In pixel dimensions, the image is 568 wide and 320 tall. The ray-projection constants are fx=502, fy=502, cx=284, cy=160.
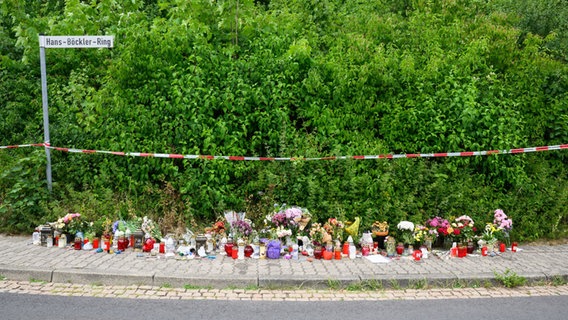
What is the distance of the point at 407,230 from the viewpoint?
25.3 ft

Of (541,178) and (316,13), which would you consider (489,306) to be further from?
(316,13)

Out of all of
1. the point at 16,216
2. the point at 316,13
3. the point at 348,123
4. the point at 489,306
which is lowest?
the point at 489,306

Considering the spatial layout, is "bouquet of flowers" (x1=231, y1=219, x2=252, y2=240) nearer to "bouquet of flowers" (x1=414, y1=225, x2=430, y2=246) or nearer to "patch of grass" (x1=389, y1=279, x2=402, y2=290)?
"patch of grass" (x1=389, y1=279, x2=402, y2=290)

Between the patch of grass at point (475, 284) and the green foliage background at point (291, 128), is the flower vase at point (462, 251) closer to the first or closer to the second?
the green foliage background at point (291, 128)

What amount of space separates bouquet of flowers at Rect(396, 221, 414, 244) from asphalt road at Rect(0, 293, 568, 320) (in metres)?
1.80

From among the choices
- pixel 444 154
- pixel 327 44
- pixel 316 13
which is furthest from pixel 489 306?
pixel 316 13

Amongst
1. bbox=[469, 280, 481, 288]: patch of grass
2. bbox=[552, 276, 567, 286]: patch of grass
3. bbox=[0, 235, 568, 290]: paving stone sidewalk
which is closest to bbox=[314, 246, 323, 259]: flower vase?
bbox=[0, 235, 568, 290]: paving stone sidewalk

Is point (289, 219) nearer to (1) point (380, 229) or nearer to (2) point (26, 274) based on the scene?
(1) point (380, 229)

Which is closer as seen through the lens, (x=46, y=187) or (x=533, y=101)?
(x=46, y=187)

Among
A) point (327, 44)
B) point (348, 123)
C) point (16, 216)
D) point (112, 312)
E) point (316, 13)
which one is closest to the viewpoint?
point (112, 312)

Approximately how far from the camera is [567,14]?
44.9ft

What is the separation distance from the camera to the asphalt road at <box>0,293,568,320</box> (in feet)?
17.3

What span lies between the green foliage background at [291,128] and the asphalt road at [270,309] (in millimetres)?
2415

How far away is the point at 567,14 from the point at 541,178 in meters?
7.31
